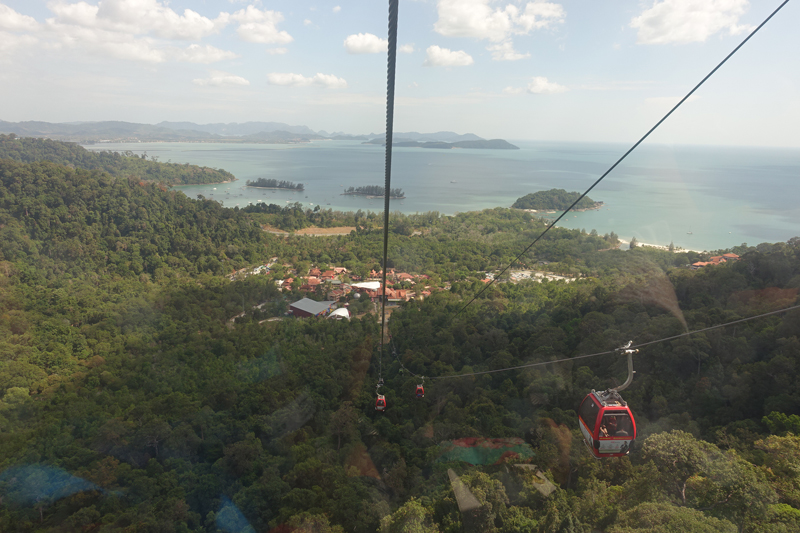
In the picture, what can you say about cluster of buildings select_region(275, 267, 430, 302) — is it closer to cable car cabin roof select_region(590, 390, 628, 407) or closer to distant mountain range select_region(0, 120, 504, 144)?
cable car cabin roof select_region(590, 390, 628, 407)

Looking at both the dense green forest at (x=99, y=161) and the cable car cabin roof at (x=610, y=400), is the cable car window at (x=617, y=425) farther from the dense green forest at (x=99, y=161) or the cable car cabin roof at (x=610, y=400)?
the dense green forest at (x=99, y=161)

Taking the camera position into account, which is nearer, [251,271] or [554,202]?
[251,271]

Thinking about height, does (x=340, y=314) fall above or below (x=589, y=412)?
below

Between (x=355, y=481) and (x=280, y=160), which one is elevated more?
(x=280, y=160)

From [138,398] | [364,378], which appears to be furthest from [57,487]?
[364,378]

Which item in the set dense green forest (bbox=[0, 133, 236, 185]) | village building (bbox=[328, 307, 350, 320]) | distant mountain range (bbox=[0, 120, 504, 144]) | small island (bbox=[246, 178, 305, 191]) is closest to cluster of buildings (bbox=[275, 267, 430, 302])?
village building (bbox=[328, 307, 350, 320])

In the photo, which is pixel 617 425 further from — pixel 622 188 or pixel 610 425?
pixel 622 188

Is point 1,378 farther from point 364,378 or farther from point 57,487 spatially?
point 364,378

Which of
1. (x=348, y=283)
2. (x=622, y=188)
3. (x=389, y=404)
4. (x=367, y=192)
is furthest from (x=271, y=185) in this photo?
(x=389, y=404)
